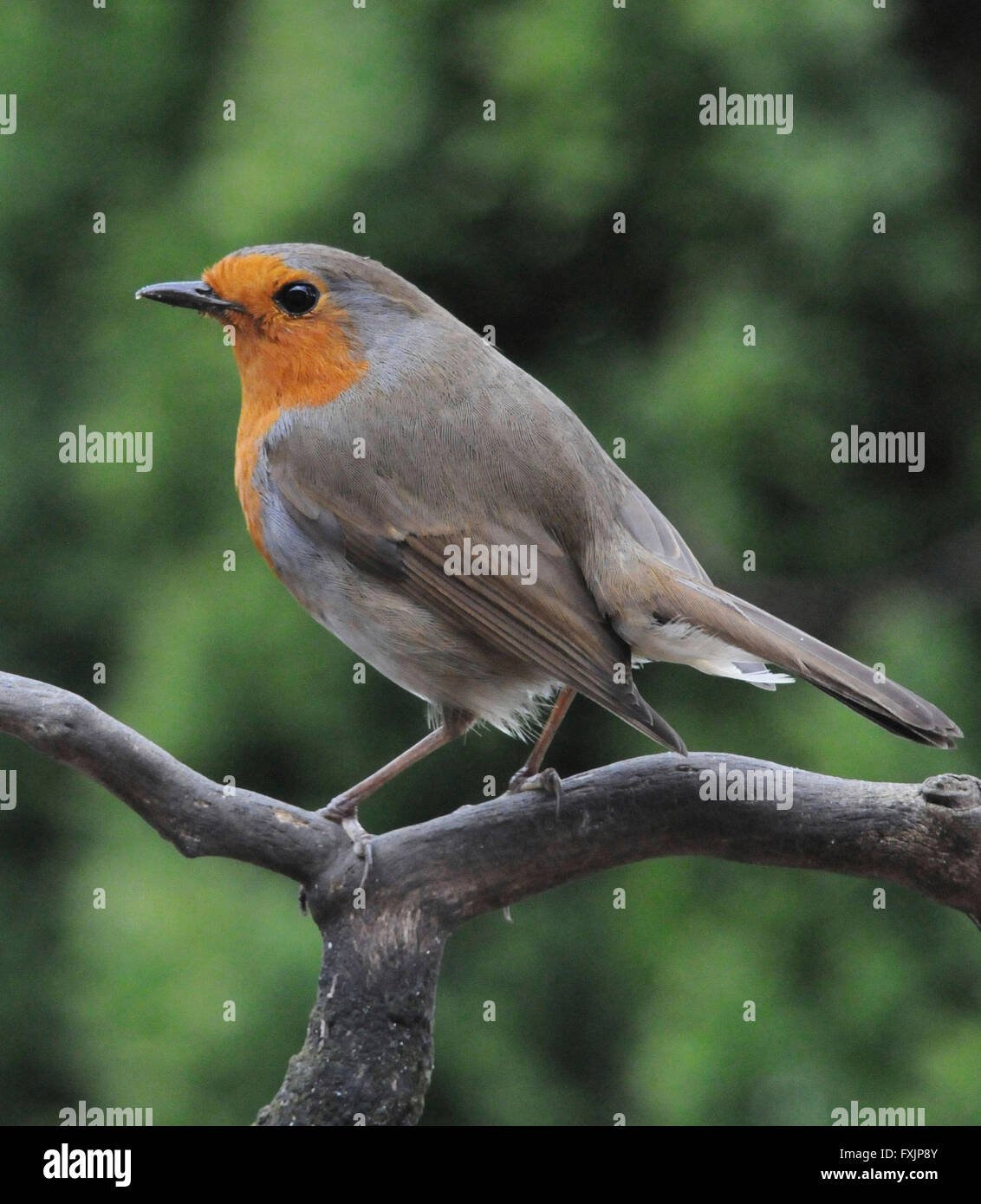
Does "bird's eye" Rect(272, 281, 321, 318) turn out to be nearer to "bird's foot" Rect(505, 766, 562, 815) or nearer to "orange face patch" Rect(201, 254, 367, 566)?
"orange face patch" Rect(201, 254, 367, 566)

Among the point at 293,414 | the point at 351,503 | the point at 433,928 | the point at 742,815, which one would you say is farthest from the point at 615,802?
the point at 293,414

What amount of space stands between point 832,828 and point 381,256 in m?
2.27

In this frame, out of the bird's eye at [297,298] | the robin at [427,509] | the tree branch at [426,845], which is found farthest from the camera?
the bird's eye at [297,298]

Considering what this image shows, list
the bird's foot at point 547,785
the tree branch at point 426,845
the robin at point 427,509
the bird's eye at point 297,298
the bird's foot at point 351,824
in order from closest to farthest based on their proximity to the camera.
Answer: the tree branch at point 426,845 < the bird's foot at point 351,824 < the bird's foot at point 547,785 < the robin at point 427,509 < the bird's eye at point 297,298

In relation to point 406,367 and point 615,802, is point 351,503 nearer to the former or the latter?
point 406,367

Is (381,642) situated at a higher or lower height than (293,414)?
lower

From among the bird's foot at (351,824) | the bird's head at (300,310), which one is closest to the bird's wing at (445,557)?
the bird's head at (300,310)

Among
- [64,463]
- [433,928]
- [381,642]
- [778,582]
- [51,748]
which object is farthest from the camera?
[64,463]

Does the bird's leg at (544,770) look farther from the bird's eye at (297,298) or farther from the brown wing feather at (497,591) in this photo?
the bird's eye at (297,298)

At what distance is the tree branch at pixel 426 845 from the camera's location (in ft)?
8.17

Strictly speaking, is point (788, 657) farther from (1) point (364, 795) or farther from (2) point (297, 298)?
(2) point (297, 298)

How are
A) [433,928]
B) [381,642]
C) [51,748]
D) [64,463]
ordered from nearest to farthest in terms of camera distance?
[51,748]
[433,928]
[381,642]
[64,463]

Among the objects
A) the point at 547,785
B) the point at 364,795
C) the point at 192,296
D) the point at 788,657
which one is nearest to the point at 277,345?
the point at 192,296

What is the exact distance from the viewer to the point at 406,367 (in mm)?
3027
